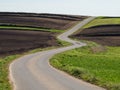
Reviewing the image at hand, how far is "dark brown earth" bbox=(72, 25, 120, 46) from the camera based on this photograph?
83.6 metres

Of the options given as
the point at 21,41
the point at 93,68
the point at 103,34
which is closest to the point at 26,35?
the point at 21,41

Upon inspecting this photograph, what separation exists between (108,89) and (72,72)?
9074 millimetres

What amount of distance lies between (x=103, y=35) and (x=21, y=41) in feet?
75.8

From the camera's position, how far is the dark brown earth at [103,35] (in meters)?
83.6

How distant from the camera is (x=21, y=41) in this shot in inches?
3162

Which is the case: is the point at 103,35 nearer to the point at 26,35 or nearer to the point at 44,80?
the point at 26,35

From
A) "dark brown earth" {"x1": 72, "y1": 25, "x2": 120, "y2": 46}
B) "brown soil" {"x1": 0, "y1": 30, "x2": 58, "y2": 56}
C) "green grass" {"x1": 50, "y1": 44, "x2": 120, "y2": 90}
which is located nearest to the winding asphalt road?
"green grass" {"x1": 50, "y1": 44, "x2": 120, "y2": 90}

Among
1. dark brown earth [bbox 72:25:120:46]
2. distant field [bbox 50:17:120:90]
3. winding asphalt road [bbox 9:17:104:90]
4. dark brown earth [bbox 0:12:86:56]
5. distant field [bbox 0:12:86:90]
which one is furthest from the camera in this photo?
dark brown earth [bbox 72:25:120:46]

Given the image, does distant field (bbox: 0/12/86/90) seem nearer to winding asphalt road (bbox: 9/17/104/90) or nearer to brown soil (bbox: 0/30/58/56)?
brown soil (bbox: 0/30/58/56)

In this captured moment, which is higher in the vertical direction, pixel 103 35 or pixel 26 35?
pixel 26 35

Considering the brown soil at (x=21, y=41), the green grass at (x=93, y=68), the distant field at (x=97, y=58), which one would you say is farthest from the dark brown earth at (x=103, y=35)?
the green grass at (x=93, y=68)

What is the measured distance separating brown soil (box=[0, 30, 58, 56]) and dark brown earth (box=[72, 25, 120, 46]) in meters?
9.94

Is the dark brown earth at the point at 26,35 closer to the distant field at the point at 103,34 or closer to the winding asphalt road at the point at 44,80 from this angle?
the distant field at the point at 103,34

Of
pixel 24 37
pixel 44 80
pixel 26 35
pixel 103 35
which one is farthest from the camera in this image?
pixel 103 35
